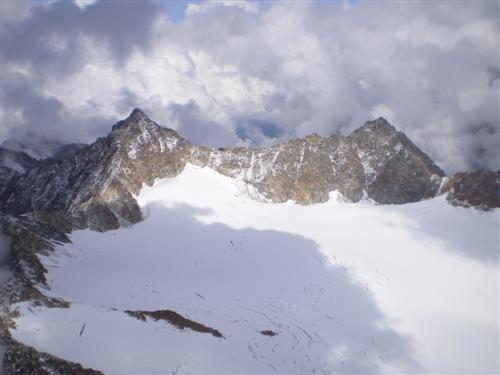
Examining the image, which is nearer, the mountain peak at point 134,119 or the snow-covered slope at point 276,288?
the snow-covered slope at point 276,288

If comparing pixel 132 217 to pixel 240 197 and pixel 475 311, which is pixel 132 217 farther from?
pixel 475 311

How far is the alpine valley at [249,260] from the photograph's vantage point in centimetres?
2744

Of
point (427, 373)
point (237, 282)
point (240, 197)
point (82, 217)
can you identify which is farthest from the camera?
point (240, 197)

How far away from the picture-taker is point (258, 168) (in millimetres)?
90312

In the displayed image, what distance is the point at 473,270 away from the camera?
57.2 meters

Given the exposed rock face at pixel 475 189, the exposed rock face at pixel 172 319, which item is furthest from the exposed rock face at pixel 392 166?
the exposed rock face at pixel 172 319

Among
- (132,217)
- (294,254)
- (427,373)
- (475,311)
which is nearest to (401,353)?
(427,373)

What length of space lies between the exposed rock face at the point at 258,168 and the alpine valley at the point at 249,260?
28 cm

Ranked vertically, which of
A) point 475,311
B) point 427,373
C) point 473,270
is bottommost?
point 427,373

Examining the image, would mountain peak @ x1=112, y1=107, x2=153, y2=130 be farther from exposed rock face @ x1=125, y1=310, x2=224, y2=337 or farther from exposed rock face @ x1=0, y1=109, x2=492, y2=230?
exposed rock face @ x1=125, y1=310, x2=224, y2=337

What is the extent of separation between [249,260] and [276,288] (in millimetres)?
9100

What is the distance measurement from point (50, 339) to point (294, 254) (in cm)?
3975

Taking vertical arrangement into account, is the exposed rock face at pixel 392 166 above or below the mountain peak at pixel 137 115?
above

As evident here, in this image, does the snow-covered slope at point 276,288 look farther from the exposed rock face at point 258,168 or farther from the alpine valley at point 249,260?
the exposed rock face at point 258,168
